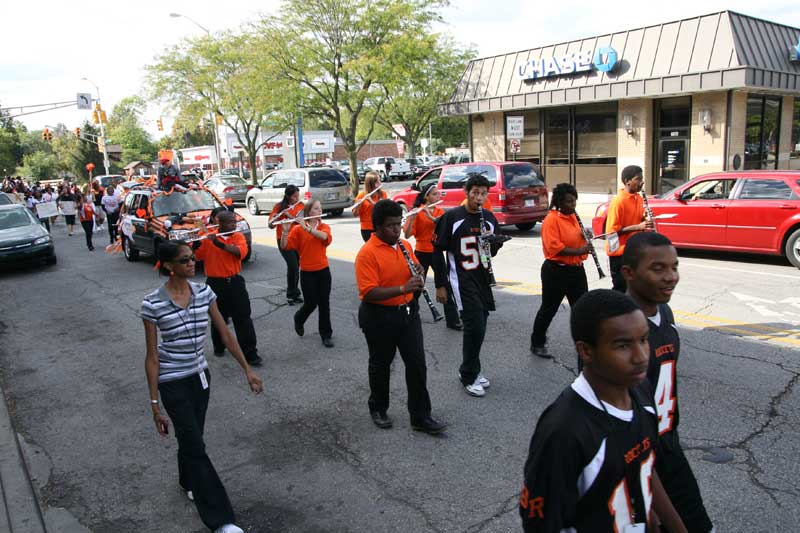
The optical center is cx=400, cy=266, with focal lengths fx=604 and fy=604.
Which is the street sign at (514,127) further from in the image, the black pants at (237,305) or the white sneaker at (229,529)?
the white sneaker at (229,529)

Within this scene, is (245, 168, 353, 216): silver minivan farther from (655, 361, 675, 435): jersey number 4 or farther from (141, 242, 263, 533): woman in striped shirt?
(655, 361, 675, 435): jersey number 4

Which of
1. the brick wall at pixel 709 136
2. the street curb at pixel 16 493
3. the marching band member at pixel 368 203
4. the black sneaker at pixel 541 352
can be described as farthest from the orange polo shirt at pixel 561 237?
the brick wall at pixel 709 136

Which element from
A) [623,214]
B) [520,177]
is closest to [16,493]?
[623,214]

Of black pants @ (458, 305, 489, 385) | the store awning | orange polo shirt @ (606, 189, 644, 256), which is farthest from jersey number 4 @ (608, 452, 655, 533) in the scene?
the store awning

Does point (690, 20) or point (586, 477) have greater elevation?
point (690, 20)

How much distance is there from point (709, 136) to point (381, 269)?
18.1 meters

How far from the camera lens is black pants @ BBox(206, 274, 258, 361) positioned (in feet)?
21.4

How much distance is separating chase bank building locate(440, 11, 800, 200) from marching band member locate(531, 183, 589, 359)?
14.5 metres

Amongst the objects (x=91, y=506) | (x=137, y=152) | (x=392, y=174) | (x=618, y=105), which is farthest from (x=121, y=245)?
(x=137, y=152)

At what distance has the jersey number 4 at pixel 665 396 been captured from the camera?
259cm

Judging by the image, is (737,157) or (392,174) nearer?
(737,157)

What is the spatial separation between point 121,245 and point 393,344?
12814 mm

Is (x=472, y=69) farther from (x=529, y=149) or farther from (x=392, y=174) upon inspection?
(x=392, y=174)

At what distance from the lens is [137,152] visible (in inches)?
3285
